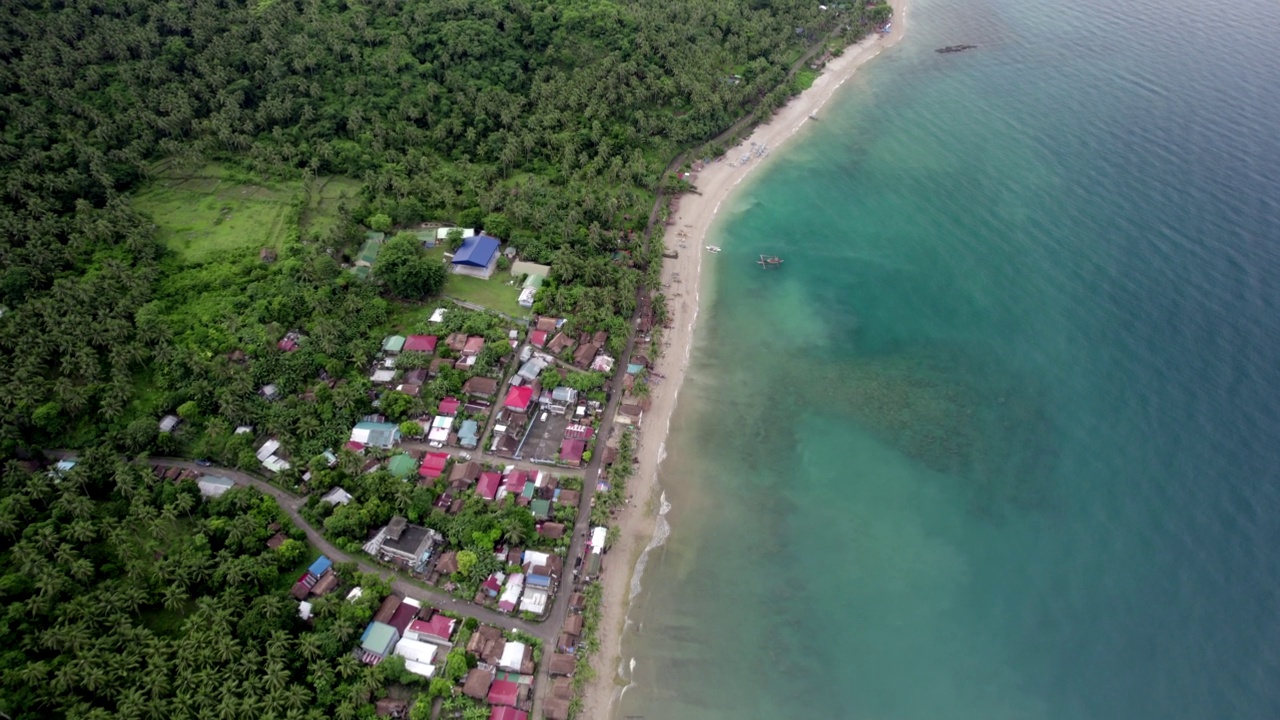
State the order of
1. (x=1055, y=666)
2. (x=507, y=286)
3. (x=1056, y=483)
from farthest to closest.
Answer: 1. (x=507, y=286)
2. (x=1056, y=483)
3. (x=1055, y=666)

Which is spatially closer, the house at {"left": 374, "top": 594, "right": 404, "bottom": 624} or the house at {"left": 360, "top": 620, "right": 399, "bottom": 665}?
the house at {"left": 360, "top": 620, "right": 399, "bottom": 665}

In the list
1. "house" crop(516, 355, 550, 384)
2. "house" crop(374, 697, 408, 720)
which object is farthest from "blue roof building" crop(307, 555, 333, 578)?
"house" crop(516, 355, 550, 384)

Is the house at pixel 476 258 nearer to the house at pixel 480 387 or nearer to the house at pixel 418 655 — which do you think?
the house at pixel 480 387

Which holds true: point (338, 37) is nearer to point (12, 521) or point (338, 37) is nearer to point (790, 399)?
point (12, 521)

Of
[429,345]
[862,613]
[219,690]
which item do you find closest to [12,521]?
[219,690]

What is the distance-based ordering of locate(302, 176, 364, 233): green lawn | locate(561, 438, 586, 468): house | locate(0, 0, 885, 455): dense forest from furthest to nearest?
locate(302, 176, 364, 233): green lawn → locate(0, 0, 885, 455): dense forest → locate(561, 438, 586, 468): house

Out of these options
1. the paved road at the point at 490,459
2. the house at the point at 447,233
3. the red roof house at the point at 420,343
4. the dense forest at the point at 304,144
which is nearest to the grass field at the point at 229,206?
the dense forest at the point at 304,144

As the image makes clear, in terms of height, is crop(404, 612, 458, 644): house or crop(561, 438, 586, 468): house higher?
crop(561, 438, 586, 468): house

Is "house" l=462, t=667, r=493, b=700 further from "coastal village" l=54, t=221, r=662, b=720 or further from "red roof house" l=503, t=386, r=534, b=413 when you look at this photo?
"red roof house" l=503, t=386, r=534, b=413

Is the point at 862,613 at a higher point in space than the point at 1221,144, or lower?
lower
